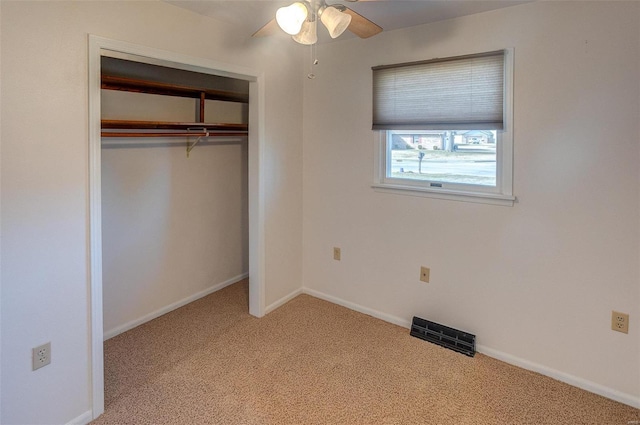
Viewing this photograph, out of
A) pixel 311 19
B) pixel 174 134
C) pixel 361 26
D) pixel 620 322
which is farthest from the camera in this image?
pixel 174 134

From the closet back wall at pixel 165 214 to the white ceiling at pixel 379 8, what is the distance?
2.88 ft

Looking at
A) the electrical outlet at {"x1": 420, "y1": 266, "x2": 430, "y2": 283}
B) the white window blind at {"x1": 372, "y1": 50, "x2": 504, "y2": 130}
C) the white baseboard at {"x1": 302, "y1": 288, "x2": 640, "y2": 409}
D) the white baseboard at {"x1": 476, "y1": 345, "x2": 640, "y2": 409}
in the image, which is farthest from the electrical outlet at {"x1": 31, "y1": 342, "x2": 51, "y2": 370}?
the white baseboard at {"x1": 476, "y1": 345, "x2": 640, "y2": 409}

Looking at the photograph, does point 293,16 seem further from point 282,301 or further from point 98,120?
point 282,301

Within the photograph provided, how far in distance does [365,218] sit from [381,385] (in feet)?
4.37

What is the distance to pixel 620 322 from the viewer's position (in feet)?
7.27

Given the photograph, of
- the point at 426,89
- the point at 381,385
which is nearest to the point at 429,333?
the point at 381,385

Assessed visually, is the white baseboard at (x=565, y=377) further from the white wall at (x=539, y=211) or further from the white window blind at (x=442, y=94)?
the white window blind at (x=442, y=94)

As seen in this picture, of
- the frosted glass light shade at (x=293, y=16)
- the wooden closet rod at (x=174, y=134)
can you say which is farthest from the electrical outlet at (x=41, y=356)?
the frosted glass light shade at (x=293, y=16)

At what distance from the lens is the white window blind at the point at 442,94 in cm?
252

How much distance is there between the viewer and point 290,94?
3318mm

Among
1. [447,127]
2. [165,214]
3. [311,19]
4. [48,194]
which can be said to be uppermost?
[311,19]

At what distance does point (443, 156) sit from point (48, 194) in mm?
2432

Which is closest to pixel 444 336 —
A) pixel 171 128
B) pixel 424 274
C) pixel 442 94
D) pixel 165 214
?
pixel 424 274

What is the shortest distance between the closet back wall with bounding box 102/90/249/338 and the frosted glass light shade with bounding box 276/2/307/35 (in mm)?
1646
